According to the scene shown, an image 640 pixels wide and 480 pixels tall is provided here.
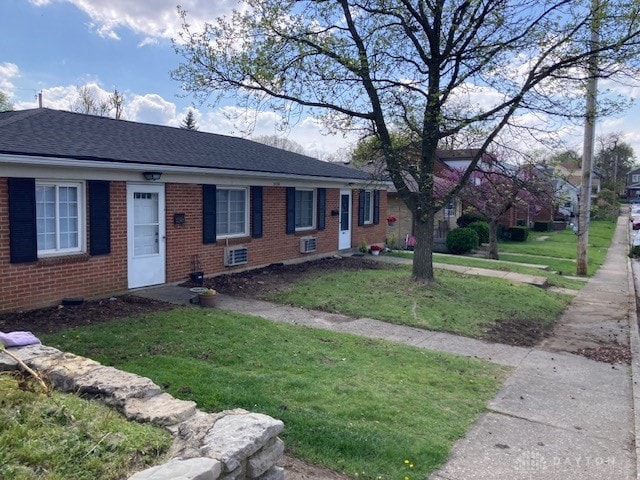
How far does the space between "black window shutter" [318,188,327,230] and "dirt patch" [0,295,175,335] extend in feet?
25.8

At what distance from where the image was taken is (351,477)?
3896mm

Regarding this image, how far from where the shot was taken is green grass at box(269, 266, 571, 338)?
31.5 feet

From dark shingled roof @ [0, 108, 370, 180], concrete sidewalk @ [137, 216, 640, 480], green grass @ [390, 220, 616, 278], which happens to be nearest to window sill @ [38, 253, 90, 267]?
concrete sidewalk @ [137, 216, 640, 480]

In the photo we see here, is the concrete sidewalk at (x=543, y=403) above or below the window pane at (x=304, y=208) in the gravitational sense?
below

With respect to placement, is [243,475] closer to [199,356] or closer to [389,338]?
[199,356]

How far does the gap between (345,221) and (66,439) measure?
1594cm

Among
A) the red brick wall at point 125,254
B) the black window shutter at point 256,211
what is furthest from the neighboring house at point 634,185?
the black window shutter at point 256,211

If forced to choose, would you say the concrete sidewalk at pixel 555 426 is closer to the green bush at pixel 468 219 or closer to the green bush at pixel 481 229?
the green bush at pixel 481 229

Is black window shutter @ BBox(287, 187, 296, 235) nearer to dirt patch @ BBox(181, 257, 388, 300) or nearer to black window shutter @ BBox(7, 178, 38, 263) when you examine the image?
dirt patch @ BBox(181, 257, 388, 300)

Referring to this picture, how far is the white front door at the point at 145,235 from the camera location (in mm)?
10453

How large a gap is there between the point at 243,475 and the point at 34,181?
7226 mm

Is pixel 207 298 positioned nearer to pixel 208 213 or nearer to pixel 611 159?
pixel 208 213

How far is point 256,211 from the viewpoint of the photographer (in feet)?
45.5

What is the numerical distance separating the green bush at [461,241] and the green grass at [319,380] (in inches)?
644
